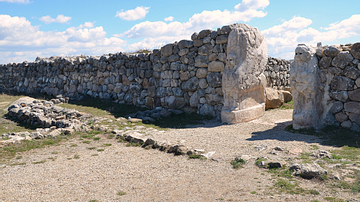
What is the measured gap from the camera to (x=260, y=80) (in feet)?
32.9

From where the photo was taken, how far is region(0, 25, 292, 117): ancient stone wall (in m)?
10.7

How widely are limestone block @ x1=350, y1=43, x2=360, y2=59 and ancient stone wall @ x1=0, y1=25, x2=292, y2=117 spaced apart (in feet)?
13.2

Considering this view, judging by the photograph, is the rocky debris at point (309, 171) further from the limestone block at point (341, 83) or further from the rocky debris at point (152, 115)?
the rocky debris at point (152, 115)

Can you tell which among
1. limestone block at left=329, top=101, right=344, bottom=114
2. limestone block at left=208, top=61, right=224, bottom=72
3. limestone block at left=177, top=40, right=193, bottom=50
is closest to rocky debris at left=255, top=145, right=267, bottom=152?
limestone block at left=329, top=101, right=344, bottom=114

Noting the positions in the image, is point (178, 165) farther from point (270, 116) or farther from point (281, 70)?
point (281, 70)

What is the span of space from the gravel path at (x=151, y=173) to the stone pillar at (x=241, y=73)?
4.90 ft

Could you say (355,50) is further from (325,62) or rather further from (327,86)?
(327,86)

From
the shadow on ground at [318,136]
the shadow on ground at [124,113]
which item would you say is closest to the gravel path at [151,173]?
the shadow on ground at [318,136]

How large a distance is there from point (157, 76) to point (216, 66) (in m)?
3.12

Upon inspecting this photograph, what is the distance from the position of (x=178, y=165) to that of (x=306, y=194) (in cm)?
257

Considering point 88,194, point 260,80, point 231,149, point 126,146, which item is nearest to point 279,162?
point 231,149

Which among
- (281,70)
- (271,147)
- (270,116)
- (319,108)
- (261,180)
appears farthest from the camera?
(281,70)

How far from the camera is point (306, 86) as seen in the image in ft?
25.3

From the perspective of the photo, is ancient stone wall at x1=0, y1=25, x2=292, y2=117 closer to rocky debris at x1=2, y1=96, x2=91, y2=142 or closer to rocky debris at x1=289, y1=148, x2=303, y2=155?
rocky debris at x1=2, y1=96, x2=91, y2=142
